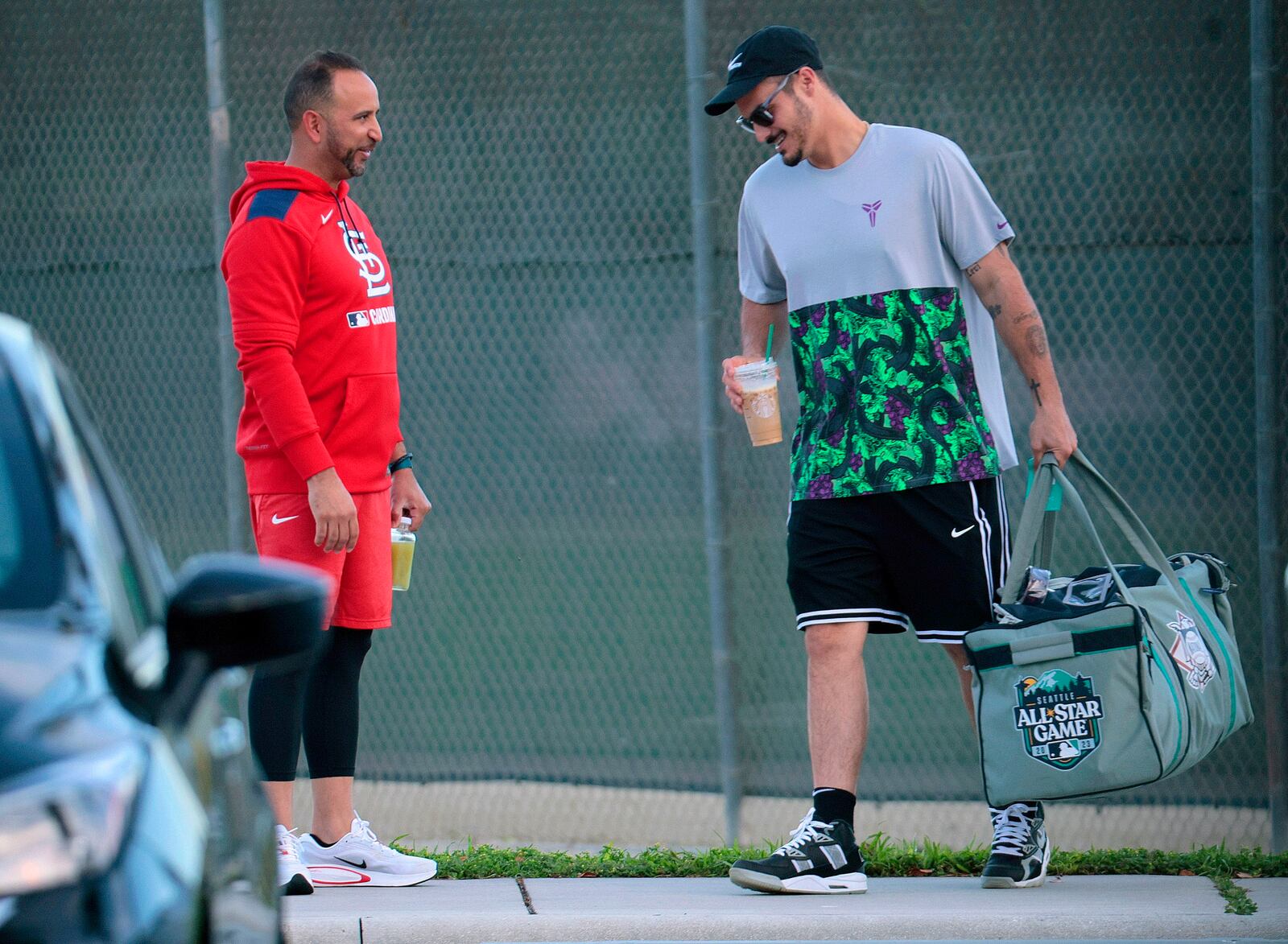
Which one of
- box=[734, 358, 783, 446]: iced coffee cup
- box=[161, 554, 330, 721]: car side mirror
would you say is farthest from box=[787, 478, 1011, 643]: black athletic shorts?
box=[161, 554, 330, 721]: car side mirror

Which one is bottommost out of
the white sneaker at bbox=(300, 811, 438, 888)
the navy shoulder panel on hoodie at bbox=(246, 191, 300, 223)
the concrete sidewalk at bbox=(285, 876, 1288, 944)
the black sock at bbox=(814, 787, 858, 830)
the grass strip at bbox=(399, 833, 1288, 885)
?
the grass strip at bbox=(399, 833, 1288, 885)

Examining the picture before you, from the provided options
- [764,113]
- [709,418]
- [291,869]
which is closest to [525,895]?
[291,869]

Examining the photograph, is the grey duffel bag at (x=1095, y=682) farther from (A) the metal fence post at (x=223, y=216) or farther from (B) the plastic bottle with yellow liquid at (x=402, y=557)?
(A) the metal fence post at (x=223, y=216)

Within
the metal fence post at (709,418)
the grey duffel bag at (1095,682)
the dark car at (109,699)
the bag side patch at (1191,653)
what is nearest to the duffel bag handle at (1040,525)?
the grey duffel bag at (1095,682)

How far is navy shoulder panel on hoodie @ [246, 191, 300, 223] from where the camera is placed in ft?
14.7

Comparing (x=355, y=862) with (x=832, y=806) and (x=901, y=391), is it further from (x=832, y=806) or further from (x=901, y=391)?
(x=901, y=391)

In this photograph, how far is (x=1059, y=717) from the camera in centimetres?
423

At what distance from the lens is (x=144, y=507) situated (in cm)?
596

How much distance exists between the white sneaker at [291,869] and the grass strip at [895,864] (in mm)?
563

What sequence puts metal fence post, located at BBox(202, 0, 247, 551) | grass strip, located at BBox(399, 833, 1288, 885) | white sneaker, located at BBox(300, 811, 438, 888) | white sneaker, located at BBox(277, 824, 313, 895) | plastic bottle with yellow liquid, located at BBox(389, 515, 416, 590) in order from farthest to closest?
metal fence post, located at BBox(202, 0, 247, 551) < grass strip, located at BBox(399, 833, 1288, 885) < plastic bottle with yellow liquid, located at BBox(389, 515, 416, 590) < white sneaker, located at BBox(300, 811, 438, 888) < white sneaker, located at BBox(277, 824, 313, 895)

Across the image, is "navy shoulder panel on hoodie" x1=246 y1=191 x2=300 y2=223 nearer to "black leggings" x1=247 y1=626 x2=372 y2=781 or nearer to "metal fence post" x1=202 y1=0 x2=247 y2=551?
"black leggings" x1=247 y1=626 x2=372 y2=781

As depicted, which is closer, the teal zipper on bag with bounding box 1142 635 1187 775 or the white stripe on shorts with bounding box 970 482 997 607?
the teal zipper on bag with bounding box 1142 635 1187 775

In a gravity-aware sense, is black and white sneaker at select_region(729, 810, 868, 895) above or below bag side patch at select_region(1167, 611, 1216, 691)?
below

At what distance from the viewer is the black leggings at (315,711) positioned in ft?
14.9
